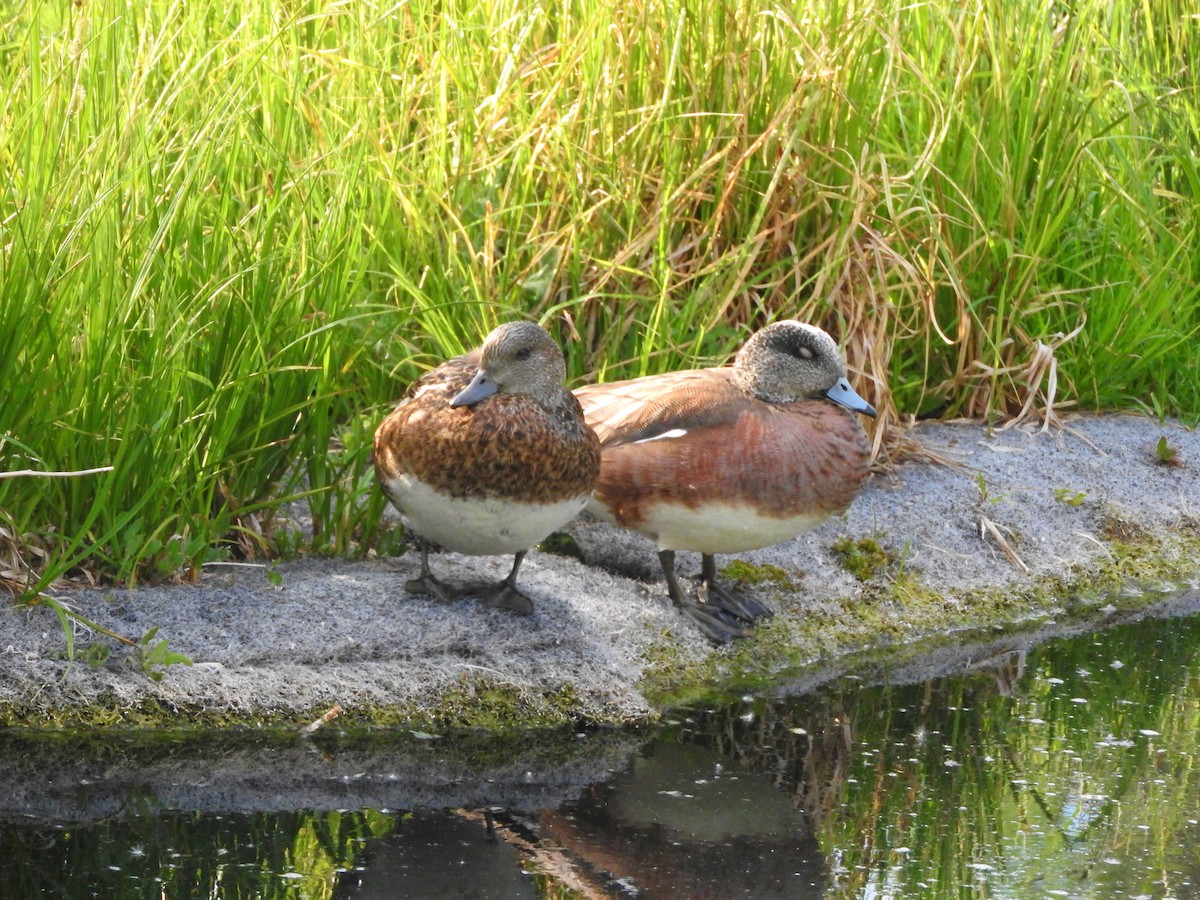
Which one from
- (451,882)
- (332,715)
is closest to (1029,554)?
(332,715)

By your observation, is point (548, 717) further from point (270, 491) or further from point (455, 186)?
point (455, 186)

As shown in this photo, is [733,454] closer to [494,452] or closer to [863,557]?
[494,452]

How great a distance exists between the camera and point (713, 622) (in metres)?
4.12

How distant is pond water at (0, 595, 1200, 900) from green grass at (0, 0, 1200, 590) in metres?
0.69

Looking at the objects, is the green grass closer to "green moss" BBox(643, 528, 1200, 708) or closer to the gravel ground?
the gravel ground

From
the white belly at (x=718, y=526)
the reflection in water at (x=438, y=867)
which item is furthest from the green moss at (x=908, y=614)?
the reflection in water at (x=438, y=867)

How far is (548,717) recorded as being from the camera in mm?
3598

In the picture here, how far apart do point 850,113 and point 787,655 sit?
66.9 inches

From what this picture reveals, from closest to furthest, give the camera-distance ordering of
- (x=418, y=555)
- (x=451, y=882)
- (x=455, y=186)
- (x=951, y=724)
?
(x=451, y=882)
(x=951, y=724)
(x=418, y=555)
(x=455, y=186)

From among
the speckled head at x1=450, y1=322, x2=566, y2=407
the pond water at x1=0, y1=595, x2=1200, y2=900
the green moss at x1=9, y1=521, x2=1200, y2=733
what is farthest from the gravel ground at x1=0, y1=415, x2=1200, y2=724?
the speckled head at x1=450, y1=322, x2=566, y2=407

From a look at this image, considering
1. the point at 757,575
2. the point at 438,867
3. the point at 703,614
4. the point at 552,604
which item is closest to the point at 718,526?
the point at 703,614

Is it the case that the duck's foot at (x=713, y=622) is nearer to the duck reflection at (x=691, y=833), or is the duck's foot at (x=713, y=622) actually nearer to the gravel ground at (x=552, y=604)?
the gravel ground at (x=552, y=604)

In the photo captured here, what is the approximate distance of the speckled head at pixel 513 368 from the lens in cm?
370

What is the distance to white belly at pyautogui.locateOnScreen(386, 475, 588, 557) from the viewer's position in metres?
3.62
